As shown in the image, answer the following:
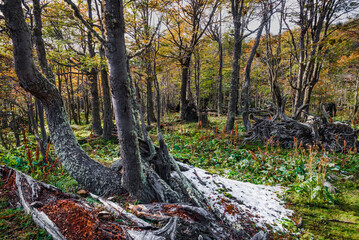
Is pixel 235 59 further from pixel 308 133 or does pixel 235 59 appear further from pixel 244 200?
pixel 244 200

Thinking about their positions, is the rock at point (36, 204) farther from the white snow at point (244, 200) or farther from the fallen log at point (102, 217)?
the white snow at point (244, 200)

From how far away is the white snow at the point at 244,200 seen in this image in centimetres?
312

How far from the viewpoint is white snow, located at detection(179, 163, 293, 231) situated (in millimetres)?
3119

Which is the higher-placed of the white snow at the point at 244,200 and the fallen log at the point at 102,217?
the fallen log at the point at 102,217

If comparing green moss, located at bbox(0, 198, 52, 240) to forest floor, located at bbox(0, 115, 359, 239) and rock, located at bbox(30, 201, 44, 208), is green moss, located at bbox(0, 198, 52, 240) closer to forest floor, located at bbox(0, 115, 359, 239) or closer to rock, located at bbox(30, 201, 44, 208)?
forest floor, located at bbox(0, 115, 359, 239)

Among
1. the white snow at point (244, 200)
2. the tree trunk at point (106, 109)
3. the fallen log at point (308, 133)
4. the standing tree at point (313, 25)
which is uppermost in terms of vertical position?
the standing tree at point (313, 25)

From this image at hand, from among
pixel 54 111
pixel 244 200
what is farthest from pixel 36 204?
pixel 244 200

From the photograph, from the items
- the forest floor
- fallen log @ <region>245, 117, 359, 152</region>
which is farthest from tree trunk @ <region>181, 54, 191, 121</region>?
fallen log @ <region>245, 117, 359, 152</region>

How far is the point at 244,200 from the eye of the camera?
3.62 metres

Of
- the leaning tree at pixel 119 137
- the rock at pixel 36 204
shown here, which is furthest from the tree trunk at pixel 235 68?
the rock at pixel 36 204

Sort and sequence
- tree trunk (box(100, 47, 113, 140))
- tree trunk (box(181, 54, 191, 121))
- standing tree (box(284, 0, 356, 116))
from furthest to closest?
tree trunk (box(181, 54, 191, 121)) → tree trunk (box(100, 47, 113, 140)) → standing tree (box(284, 0, 356, 116))

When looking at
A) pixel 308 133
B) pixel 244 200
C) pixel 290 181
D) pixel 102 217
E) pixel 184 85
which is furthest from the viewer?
pixel 184 85

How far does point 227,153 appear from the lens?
6.44 m

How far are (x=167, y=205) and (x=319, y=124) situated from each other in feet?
23.2
